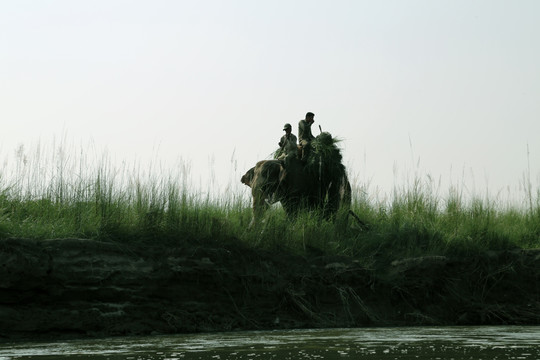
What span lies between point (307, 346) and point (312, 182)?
6.74m

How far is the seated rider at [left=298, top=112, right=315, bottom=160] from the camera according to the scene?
14719 mm

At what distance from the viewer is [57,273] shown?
10109 mm

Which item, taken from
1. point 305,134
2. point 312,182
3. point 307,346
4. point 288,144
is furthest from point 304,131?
point 307,346

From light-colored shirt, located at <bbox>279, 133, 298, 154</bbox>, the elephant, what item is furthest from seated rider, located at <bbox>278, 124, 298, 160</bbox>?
the elephant

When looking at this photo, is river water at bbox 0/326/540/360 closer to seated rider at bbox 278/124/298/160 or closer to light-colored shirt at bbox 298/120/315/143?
seated rider at bbox 278/124/298/160

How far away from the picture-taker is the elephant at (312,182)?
47.4 feet

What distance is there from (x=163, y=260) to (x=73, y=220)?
1.39m

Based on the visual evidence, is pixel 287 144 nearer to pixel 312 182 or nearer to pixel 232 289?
pixel 312 182

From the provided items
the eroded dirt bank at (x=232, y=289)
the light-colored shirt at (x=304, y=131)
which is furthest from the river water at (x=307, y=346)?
the light-colored shirt at (x=304, y=131)

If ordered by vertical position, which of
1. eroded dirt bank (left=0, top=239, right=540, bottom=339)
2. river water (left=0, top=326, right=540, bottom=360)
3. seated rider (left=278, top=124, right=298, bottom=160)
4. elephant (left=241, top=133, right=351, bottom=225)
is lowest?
river water (left=0, top=326, right=540, bottom=360)

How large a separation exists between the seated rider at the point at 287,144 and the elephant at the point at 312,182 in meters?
0.14

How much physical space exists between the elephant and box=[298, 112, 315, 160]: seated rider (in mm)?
144

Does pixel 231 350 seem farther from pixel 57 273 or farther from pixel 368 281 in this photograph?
pixel 368 281

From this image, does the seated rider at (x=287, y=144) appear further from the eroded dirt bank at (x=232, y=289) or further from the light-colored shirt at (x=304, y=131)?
the eroded dirt bank at (x=232, y=289)
